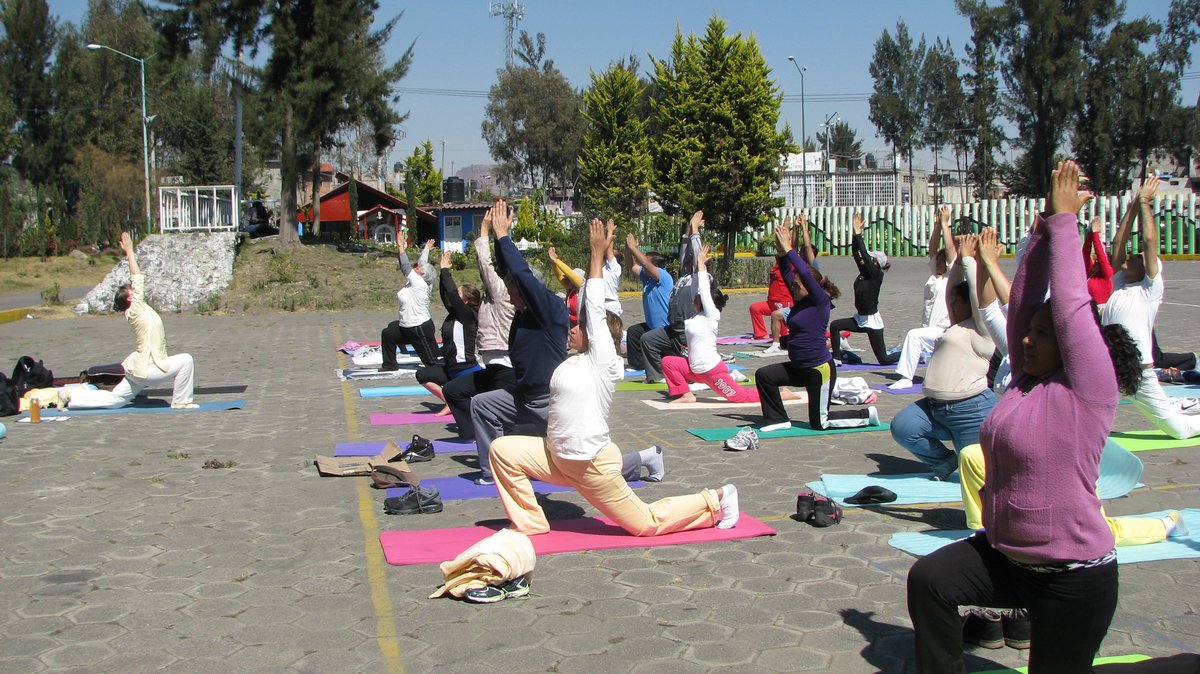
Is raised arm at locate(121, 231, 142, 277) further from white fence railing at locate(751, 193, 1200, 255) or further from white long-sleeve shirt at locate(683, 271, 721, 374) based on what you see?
white fence railing at locate(751, 193, 1200, 255)

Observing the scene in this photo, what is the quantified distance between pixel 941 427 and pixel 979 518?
1.47 meters

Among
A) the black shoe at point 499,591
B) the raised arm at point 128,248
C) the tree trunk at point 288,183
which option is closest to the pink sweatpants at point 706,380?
the raised arm at point 128,248

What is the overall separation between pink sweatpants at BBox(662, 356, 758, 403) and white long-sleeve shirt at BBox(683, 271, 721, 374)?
112 mm

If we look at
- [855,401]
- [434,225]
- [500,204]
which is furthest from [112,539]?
[434,225]

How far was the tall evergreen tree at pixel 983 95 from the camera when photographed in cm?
5688

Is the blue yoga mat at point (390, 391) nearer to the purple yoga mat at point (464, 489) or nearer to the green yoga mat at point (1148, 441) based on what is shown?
the purple yoga mat at point (464, 489)

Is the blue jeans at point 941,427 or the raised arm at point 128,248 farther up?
the raised arm at point 128,248

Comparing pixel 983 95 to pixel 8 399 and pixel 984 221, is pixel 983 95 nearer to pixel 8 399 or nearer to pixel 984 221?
pixel 984 221

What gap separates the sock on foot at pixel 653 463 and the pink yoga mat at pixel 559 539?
3.58 ft

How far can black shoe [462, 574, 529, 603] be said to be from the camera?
5.46m

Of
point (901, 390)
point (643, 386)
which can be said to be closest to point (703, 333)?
A: point (643, 386)

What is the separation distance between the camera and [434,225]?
6119 cm

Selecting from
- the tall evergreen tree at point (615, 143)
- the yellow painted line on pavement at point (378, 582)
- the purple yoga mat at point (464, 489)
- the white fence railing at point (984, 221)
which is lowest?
the yellow painted line on pavement at point (378, 582)

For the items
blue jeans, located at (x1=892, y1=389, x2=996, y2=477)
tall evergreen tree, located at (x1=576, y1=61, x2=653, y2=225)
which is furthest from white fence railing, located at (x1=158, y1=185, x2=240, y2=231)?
blue jeans, located at (x1=892, y1=389, x2=996, y2=477)
